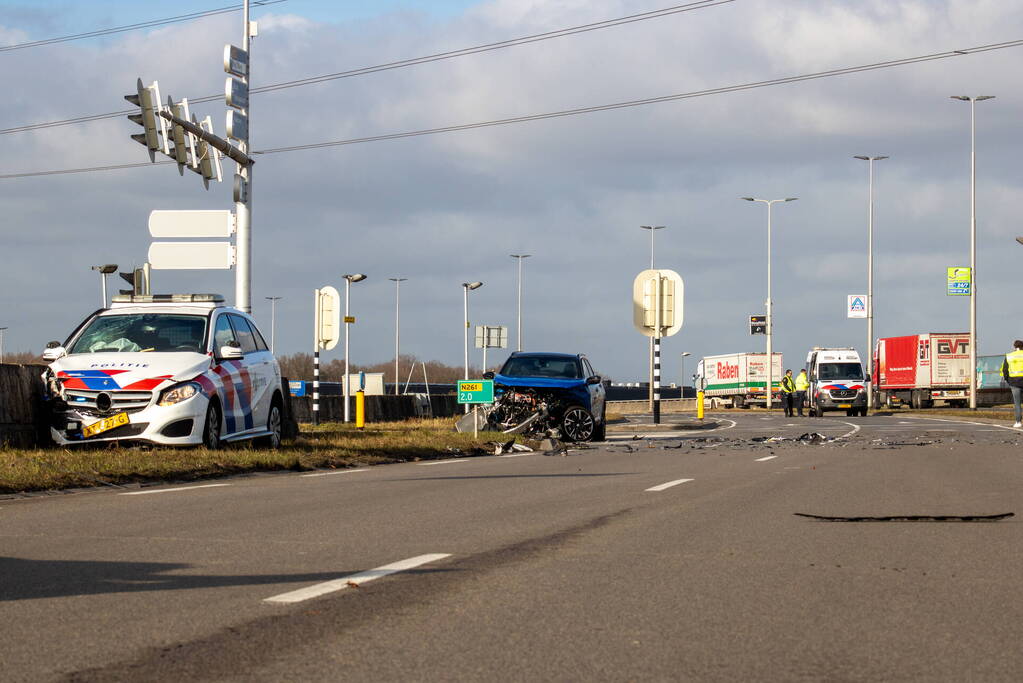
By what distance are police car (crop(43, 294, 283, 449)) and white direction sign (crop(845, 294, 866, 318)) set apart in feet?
179

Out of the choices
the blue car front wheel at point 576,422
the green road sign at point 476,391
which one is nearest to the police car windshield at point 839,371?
the blue car front wheel at point 576,422

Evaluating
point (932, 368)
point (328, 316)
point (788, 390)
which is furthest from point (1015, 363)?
point (932, 368)

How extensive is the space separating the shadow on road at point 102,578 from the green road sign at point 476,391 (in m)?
16.3

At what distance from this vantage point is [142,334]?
16891mm

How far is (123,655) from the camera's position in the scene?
488 cm

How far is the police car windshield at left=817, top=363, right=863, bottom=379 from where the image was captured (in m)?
54.1

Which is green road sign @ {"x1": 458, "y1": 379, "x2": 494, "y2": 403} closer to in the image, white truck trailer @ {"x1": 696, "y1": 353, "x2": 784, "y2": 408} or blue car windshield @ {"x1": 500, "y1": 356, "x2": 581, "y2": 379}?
blue car windshield @ {"x1": 500, "y1": 356, "x2": 581, "y2": 379}

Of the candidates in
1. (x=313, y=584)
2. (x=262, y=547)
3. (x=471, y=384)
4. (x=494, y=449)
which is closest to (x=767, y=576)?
(x=313, y=584)

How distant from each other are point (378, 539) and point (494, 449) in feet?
45.2

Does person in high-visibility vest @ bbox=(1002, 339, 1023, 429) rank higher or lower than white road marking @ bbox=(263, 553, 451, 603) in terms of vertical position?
higher

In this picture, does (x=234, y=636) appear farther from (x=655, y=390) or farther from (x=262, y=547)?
(x=655, y=390)

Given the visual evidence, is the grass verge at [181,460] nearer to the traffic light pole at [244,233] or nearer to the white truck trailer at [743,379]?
the traffic light pole at [244,233]

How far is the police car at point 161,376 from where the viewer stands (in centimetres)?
1555

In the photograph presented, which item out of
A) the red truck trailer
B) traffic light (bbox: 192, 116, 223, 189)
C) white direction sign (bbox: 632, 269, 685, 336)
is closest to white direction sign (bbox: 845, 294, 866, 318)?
the red truck trailer
